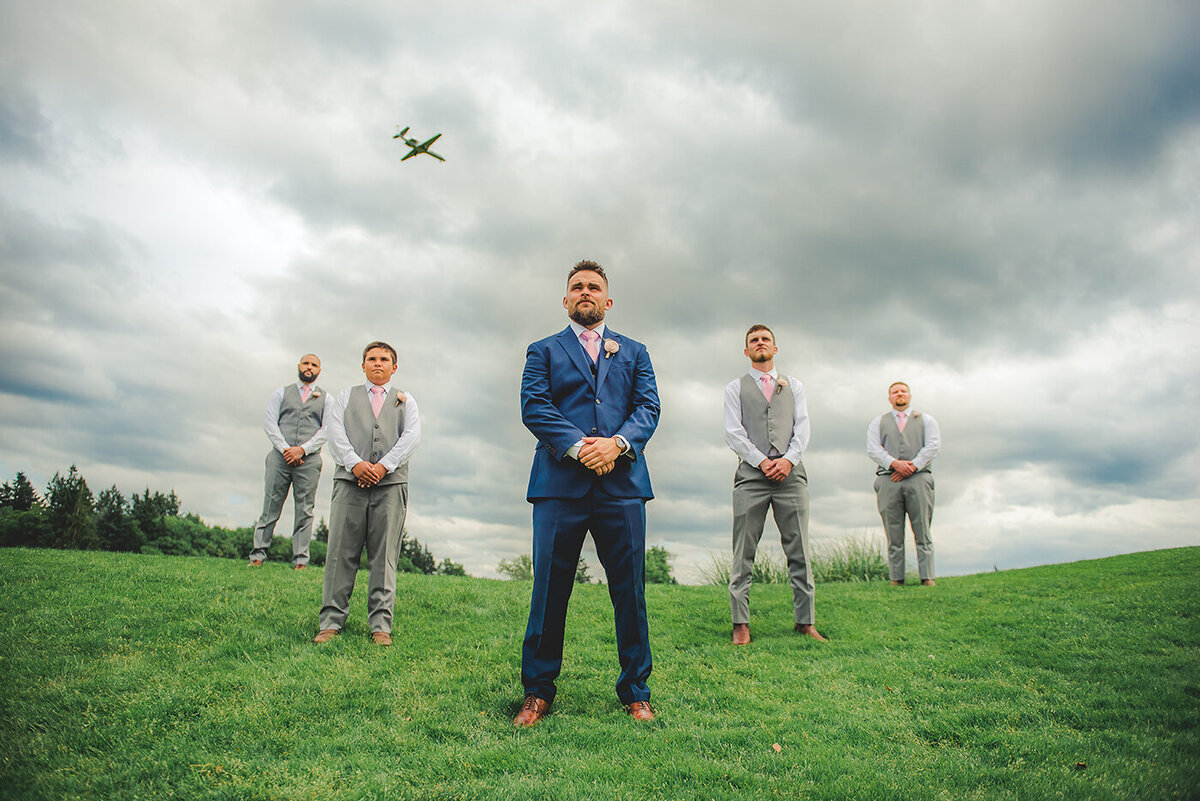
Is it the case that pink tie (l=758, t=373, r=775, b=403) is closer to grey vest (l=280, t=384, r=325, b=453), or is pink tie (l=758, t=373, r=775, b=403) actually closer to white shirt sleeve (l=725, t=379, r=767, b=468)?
white shirt sleeve (l=725, t=379, r=767, b=468)

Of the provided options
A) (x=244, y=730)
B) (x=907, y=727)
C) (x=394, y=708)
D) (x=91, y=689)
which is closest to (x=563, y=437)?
(x=394, y=708)

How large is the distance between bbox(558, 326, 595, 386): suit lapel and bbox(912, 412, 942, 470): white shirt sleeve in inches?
346

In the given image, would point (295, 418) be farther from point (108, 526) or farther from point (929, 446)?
point (929, 446)

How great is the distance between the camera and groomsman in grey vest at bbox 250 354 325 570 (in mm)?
12148

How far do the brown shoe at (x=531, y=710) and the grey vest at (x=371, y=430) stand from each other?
319cm

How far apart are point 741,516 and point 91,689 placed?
6379mm

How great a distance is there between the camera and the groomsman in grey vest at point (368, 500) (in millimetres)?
7406

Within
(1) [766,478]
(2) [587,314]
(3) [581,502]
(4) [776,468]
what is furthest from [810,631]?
(2) [587,314]

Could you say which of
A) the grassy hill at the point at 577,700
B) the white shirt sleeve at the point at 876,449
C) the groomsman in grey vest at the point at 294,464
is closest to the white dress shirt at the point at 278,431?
the groomsman in grey vest at the point at 294,464

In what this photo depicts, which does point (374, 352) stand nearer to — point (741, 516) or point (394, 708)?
point (394, 708)

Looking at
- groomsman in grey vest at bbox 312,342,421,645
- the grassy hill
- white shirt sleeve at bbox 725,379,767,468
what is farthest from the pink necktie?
white shirt sleeve at bbox 725,379,767,468

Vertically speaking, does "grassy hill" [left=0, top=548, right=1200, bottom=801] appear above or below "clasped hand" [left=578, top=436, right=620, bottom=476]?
below

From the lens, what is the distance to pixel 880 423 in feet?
41.9

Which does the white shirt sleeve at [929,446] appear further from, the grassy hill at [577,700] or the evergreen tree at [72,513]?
the evergreen tree at [72,513]
